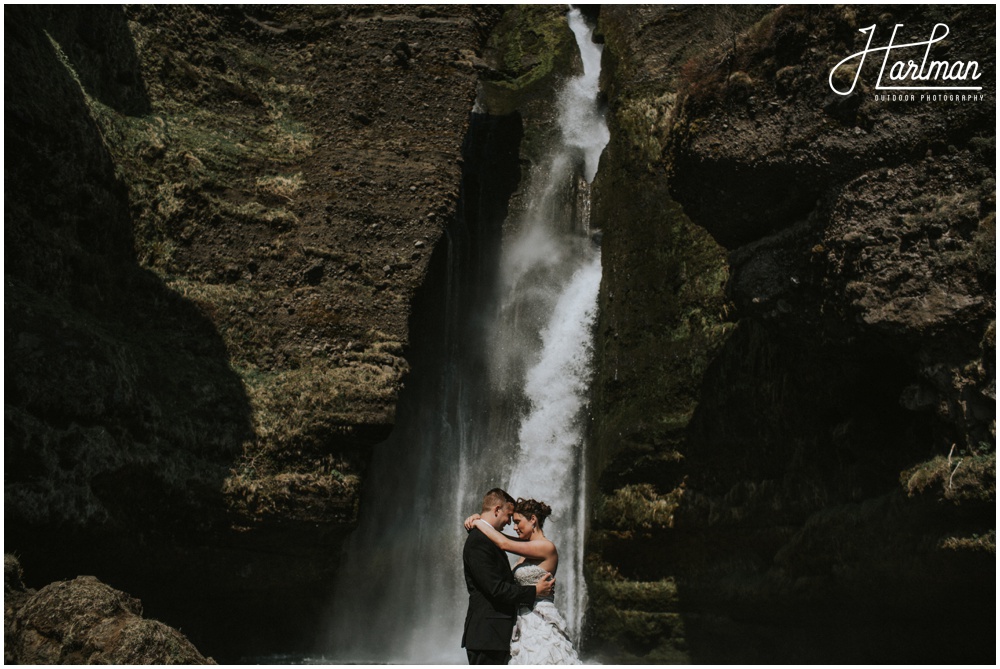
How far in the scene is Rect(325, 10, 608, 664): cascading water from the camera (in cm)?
1310

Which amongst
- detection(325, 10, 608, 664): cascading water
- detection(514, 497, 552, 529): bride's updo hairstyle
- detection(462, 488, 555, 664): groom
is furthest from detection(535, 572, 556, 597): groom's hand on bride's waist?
detection(325, 10, 608, 664): cascading water

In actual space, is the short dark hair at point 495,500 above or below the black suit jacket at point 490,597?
above

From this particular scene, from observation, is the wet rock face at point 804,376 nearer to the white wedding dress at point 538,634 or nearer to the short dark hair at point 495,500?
the white wedding dress at point 538,634

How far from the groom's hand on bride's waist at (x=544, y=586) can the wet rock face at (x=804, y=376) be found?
3.53 meters

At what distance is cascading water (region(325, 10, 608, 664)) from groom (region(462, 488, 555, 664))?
21.2ft

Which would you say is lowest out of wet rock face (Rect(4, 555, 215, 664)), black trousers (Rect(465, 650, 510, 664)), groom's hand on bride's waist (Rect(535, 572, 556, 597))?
wet rock face (Rect(4, 555, 215, 664))

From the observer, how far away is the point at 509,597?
20.9 ft

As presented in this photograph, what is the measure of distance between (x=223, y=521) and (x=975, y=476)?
8269 mm

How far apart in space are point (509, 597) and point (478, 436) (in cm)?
774

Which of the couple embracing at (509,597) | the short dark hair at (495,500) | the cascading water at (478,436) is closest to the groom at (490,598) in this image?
the couple embracing at (509,597)

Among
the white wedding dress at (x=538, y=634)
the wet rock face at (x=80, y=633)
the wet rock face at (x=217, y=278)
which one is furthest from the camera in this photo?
the wet rock face at (x=217, y=278)

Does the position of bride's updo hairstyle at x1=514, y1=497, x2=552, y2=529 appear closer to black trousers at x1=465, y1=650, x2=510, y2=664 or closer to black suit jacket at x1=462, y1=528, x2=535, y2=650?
black suit jacket at x1=462, y1=528, x2=535, y2=650

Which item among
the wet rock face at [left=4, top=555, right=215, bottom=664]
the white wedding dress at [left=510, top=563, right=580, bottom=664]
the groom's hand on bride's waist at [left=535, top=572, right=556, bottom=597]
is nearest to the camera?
the white wedding dress at [left=510, top=563, right=580, bottom=664]

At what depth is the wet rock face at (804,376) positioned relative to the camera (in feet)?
25.6
